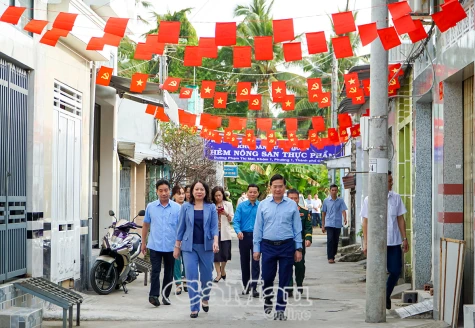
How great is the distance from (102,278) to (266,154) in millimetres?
18801

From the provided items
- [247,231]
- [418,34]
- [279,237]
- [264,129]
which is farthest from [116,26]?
[264,129]

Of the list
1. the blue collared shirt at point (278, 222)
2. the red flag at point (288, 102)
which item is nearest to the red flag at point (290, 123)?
the red flag at point (288, 102)

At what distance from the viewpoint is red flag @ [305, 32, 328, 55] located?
11961 mm

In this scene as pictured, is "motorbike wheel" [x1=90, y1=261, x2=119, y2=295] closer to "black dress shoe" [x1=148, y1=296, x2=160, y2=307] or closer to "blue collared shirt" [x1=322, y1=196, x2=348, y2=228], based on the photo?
"black dress shoe" [x1=148, y1=296, x2=160, y2=307]

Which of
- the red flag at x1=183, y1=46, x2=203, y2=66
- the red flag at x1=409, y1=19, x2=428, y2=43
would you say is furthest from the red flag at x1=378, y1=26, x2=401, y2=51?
the red flag at x1=183, y1=46, x2=203, y2=66

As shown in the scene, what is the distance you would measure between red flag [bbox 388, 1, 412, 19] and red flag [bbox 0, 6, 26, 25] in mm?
4658

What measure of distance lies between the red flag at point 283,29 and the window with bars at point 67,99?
12.8ft

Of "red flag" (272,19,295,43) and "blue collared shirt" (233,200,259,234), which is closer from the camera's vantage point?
"red flag" (272,19,295,43)

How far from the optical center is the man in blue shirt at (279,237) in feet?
36.9

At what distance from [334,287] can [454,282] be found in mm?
6478

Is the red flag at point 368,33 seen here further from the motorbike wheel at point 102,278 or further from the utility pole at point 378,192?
the motorbike wheel at point 102,278

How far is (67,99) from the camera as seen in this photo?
14.0 meters

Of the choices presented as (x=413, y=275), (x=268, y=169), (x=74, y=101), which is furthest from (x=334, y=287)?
(x=268, y=169)

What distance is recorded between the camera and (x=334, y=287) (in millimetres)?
16328
